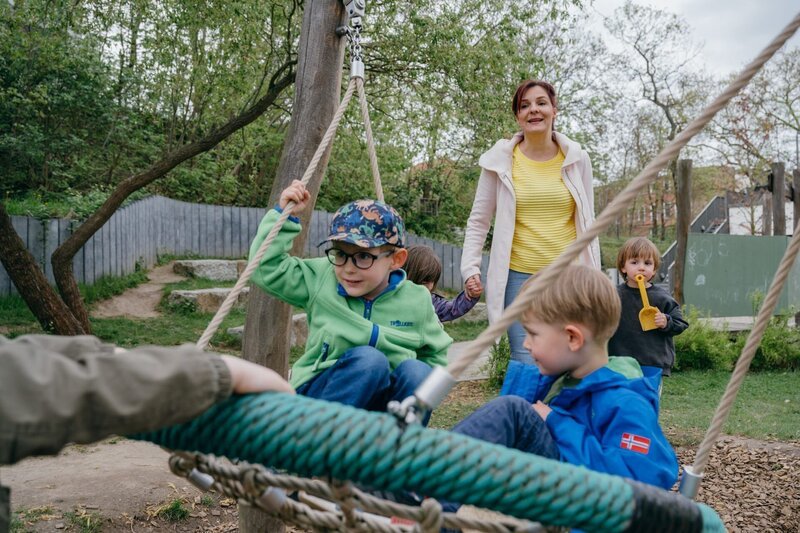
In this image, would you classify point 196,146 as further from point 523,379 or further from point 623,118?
point 623,118

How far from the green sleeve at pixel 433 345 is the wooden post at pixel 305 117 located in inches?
36.4

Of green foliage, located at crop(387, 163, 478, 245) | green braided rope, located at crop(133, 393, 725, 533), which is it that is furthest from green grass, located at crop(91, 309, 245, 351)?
green braided rope, located at crop(133, 393, 725, 533)

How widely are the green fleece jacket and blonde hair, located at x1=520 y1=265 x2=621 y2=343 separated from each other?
2.07ft

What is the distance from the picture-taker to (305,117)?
3.03 metres

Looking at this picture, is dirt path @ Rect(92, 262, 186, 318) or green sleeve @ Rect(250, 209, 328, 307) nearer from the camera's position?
green sleeve @ Rect(250, 209, 328, 307)

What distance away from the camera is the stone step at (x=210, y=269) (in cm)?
1130

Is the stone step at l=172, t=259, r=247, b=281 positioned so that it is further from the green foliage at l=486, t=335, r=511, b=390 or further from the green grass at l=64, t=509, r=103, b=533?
the green grass at l=64, t=509, r=103, b=533

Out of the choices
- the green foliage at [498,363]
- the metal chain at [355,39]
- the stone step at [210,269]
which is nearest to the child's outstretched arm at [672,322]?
the metal chain at [355,39]

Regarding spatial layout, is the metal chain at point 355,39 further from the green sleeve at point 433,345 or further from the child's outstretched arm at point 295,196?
the green sleeve at point 433,345

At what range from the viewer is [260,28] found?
7699 mm

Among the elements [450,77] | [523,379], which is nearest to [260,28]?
[450,77]

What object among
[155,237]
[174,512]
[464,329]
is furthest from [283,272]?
[155,237]

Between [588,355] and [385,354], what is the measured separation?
0.72 metres

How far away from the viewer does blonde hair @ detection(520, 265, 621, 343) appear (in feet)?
5.42
